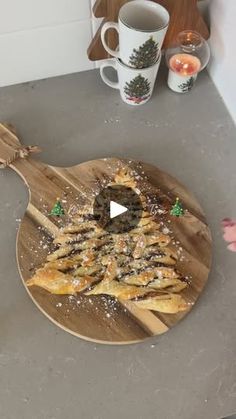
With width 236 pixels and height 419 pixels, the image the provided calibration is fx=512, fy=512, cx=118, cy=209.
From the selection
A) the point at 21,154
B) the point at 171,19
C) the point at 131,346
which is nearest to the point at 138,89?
the point at 171,19

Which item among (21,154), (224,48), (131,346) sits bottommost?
(131,346)

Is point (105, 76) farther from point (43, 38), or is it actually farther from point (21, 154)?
point (21, 154)

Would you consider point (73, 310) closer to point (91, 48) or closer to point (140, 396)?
point (140, 396)

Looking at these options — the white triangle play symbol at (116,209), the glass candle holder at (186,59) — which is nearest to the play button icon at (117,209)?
the white triangle play symbol at (116,209)

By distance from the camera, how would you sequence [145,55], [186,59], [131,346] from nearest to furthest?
[131,346] < [145,55] < [186,59]

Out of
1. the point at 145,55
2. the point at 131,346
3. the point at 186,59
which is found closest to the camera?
the point at 131,346

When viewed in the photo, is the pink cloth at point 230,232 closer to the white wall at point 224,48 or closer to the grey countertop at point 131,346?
the grey countertop at point 131,346

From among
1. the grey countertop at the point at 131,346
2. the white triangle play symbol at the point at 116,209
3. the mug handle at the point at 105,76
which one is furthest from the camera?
the mug handle at the point at 105,76
